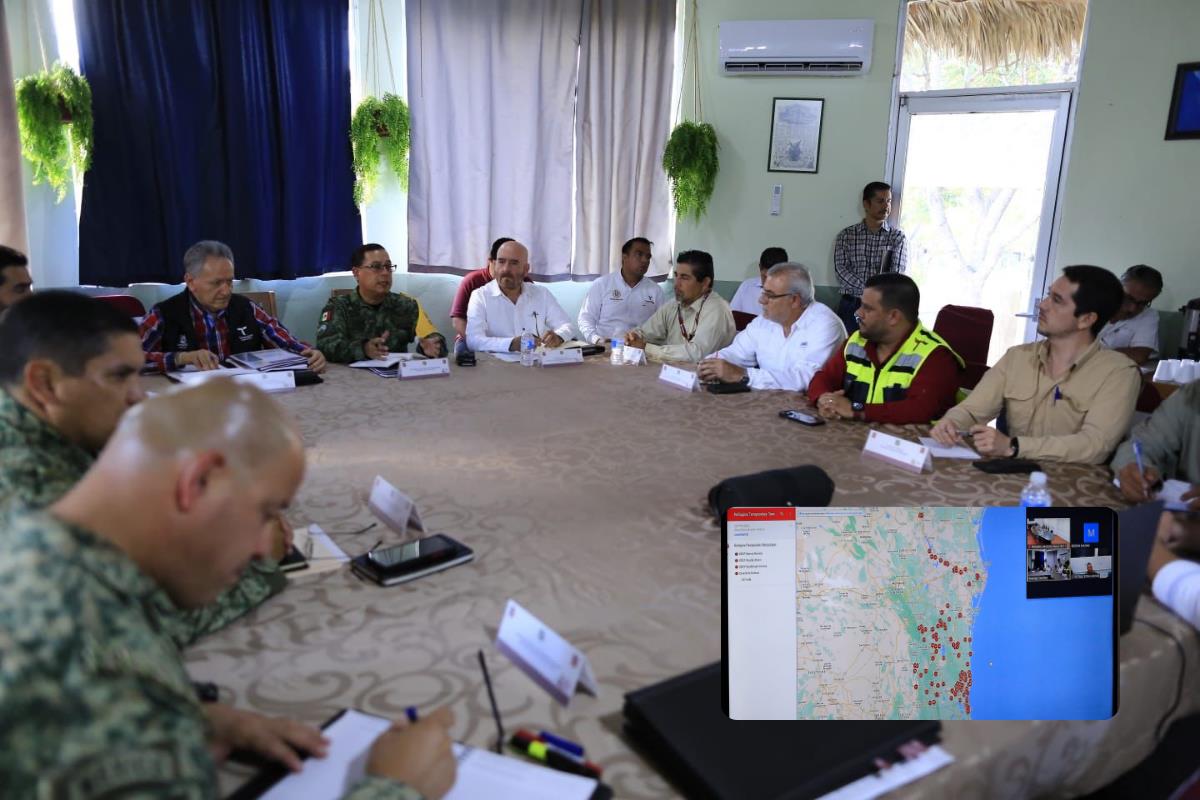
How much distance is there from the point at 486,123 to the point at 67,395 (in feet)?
15.4

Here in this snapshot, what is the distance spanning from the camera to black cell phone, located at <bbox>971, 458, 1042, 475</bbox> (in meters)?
2.27


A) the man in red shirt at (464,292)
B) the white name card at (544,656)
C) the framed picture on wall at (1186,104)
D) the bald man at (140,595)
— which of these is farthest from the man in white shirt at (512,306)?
the framed picture on wall at (1186,104)

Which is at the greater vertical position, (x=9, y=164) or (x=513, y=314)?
(x=9, y=164)

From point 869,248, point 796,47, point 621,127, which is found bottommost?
point 869,248

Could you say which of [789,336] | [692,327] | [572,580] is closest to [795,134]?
[692,327]

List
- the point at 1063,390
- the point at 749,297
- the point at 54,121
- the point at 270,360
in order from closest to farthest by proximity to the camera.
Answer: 1. the point at 1063,390
2. the point at 270,360
3. the point at 54,121
4. the point at 749,297

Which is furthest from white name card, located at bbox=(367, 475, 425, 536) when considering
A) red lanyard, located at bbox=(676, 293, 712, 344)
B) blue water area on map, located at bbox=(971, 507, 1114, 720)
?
A: red lanyard, located at bbox=(676, 293, 712, 344)

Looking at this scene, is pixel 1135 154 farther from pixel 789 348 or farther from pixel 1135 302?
pixel 789 348

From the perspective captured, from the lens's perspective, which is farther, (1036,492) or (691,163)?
(691,163)

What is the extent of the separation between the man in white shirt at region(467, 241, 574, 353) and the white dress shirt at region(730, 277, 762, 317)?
5.54ft

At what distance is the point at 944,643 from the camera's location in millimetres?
1080

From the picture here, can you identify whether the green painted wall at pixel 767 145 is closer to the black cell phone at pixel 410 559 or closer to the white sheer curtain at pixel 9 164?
the white sheer curtain at pixel 9 164

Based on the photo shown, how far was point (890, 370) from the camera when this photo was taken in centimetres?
298

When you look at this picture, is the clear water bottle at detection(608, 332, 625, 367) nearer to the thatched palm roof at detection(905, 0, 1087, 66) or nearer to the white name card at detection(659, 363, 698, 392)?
the white name card at detection(659, 363, 698, 392)
